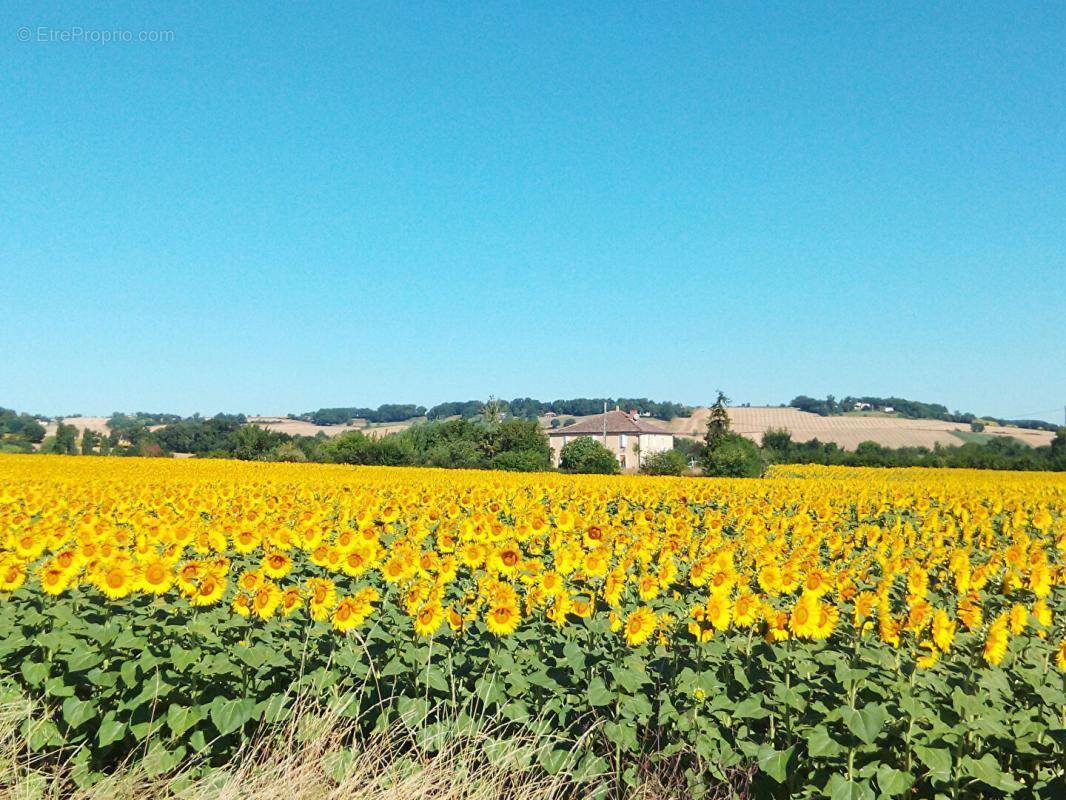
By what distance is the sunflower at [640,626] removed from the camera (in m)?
4.34

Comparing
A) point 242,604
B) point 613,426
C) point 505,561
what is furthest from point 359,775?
point 613,426

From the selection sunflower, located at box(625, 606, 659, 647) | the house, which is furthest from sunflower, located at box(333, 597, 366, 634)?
the house

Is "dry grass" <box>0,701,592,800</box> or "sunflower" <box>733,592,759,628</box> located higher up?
"sunflower" <box>733,592,759,628</box>

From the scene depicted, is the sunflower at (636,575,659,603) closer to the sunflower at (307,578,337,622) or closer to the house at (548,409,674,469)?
the sunflower at (307,578,337,622)

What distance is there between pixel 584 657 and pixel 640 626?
374mm

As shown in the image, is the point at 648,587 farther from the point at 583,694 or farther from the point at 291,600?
the point at 291,600

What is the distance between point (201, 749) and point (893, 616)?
12.7ft

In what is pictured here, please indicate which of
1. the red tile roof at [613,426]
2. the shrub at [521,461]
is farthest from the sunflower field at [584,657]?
the red tile roof at [613,426]

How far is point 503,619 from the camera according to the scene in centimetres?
456

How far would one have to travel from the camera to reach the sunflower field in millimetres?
3672

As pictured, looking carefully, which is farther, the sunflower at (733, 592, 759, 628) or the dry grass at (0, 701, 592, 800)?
the sunflower at (733, 592, 759, 628)

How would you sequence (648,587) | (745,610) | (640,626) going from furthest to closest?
(648,587) < (640,626) < (745,610)

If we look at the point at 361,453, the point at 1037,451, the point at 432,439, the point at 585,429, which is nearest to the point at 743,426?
the point at 585,429

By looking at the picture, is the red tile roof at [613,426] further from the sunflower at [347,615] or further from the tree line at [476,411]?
the sunflower at [347,615]
